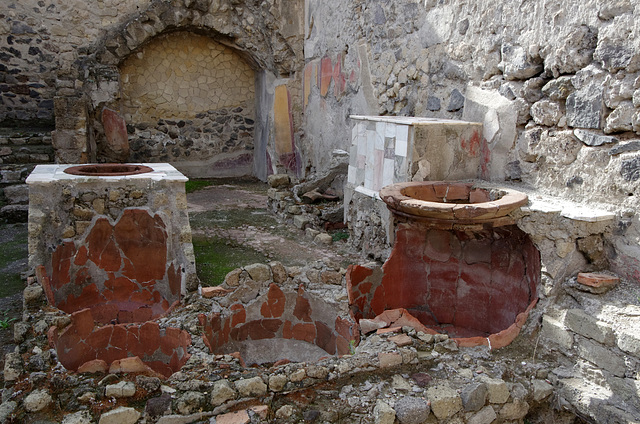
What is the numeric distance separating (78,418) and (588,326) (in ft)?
8.17

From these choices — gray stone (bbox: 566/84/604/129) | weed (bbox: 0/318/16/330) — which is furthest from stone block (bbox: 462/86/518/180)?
weed (bbox: 0/318/16/330)

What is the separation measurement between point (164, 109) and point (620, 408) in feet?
25.7

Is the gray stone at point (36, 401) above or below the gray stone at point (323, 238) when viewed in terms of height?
below

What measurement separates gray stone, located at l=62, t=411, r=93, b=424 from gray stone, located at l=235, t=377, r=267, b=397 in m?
0.63

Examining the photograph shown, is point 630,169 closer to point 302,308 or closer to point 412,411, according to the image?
point 412,411

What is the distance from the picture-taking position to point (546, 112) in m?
3.60

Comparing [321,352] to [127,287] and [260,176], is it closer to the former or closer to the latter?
[127,287]

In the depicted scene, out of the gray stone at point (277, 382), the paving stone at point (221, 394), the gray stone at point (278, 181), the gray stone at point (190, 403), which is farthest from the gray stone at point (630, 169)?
the gray stone at point (278, 181)

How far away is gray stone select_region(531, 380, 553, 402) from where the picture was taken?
9.20ft

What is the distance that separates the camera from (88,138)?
7.72 m

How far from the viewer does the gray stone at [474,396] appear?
8.41ft

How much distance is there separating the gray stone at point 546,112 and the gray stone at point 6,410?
11.2 feet

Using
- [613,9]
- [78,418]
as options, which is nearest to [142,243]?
[78,418]

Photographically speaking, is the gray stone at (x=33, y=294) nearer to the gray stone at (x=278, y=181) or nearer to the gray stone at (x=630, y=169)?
the gray stone at (x=630, y=169)
